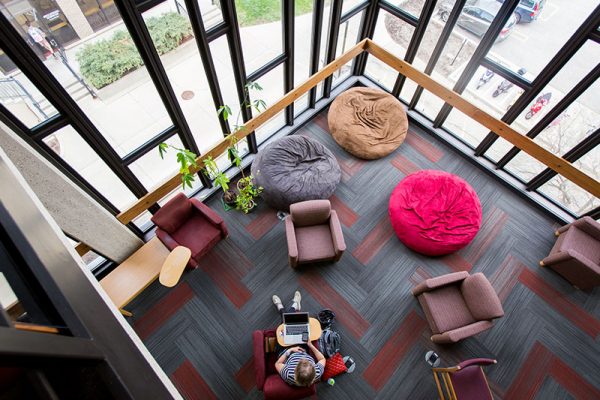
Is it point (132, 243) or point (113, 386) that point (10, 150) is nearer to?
point (132, 243)

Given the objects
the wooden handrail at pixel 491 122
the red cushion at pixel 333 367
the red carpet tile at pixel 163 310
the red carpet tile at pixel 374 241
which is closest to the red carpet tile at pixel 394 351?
the red cushion at pixel 333 367

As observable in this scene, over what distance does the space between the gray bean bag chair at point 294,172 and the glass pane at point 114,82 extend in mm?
1400

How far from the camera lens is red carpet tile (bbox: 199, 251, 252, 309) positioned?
14.0 ft

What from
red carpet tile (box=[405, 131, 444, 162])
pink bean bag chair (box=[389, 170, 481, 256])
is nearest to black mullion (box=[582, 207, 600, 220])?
pink bean bag chair (box=[389, 170, 481, 256])

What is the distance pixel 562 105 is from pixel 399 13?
246 cm

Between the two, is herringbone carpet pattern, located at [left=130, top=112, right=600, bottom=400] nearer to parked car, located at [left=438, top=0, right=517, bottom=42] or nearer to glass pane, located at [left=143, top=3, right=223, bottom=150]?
glass pane, located at [left=143, top=3, right=223, bottom=150]

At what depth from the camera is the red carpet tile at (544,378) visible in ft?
12.5

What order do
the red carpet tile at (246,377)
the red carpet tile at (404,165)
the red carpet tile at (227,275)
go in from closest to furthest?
the red carpet tile at (246,377), the red carpet tile at (227,275), the red carpet tile at (404,165)

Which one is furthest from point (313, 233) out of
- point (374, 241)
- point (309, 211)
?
point (374, 241)

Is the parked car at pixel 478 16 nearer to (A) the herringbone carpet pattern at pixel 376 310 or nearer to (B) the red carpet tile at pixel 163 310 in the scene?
(A) the herringbone carpet pattern at pixel 376 310

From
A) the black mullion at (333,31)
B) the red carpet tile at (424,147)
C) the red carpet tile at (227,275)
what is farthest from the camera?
the red carpet tile at (424,147)

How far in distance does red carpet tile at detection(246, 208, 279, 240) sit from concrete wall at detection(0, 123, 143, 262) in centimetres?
139

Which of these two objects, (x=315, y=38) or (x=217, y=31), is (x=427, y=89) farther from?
(x=217, y=31)

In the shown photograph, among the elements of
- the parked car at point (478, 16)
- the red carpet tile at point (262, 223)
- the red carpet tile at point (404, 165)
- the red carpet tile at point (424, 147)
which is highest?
the parked car at point (478, 16)
